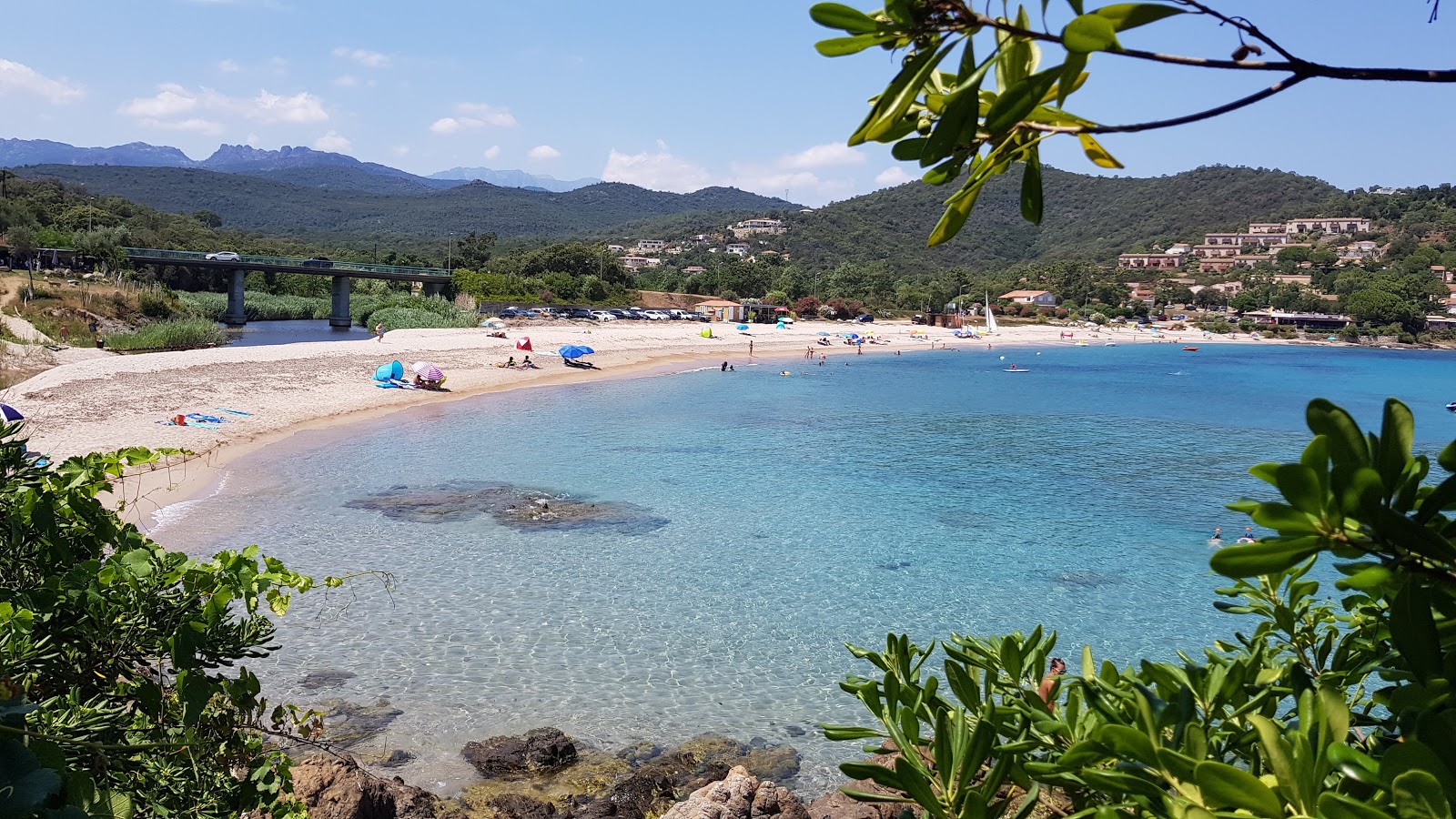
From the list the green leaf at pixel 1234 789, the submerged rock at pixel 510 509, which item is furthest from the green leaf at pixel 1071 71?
the submerged rock at pixel 510 509

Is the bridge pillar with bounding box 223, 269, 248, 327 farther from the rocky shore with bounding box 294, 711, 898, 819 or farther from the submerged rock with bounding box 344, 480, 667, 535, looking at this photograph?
the rocky shore with bounding box 294, 711, 898, 819

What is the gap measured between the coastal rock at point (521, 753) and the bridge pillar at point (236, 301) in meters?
54.1

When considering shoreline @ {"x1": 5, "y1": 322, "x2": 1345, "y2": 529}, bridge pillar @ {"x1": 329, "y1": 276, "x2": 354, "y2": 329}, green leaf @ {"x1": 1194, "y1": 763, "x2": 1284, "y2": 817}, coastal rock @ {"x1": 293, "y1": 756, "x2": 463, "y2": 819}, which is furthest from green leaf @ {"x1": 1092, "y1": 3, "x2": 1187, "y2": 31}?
bridge pillar @ {"x1": 329, "y1": 276, "x2": 354, "y2": 329}

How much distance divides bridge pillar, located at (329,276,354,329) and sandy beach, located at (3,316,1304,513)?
10942 mm

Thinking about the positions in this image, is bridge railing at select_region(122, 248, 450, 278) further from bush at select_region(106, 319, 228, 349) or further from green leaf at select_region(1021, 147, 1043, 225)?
green leaf at select_region(1021, 147, 1043, 225)

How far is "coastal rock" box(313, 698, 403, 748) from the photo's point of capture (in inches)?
351

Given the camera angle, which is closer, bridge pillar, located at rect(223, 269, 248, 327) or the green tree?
the green tree

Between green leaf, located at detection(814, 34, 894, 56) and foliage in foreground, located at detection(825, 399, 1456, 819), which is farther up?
green leaf, located at detection(814, 34, 894, 56)

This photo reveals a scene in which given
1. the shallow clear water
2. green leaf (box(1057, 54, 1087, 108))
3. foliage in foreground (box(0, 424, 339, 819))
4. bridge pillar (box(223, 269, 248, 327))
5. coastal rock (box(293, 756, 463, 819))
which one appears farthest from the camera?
bridge pillar (box(223, 269, 248, 327))

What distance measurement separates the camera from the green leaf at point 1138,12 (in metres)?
1.15

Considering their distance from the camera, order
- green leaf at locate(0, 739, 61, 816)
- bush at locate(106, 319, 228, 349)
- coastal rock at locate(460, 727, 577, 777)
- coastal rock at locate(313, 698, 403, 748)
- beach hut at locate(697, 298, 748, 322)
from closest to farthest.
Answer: green leaf at locate(0, 739, 61, 816)
coastal rock at locate(460, 727, 577, 777)
coastal rock at locate(313, 698, 403, 748)
bush at locate(106, 319, 228, 349)
beach hut at locate(697, 298, 748, 322)

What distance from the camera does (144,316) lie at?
43.4 metres

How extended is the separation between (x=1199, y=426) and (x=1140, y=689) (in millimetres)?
37816

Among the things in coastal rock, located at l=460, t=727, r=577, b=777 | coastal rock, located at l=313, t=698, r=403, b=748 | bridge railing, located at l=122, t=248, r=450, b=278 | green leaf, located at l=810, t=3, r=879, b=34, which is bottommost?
coastal rock, located at l=313, t=698, r=403, b=748
